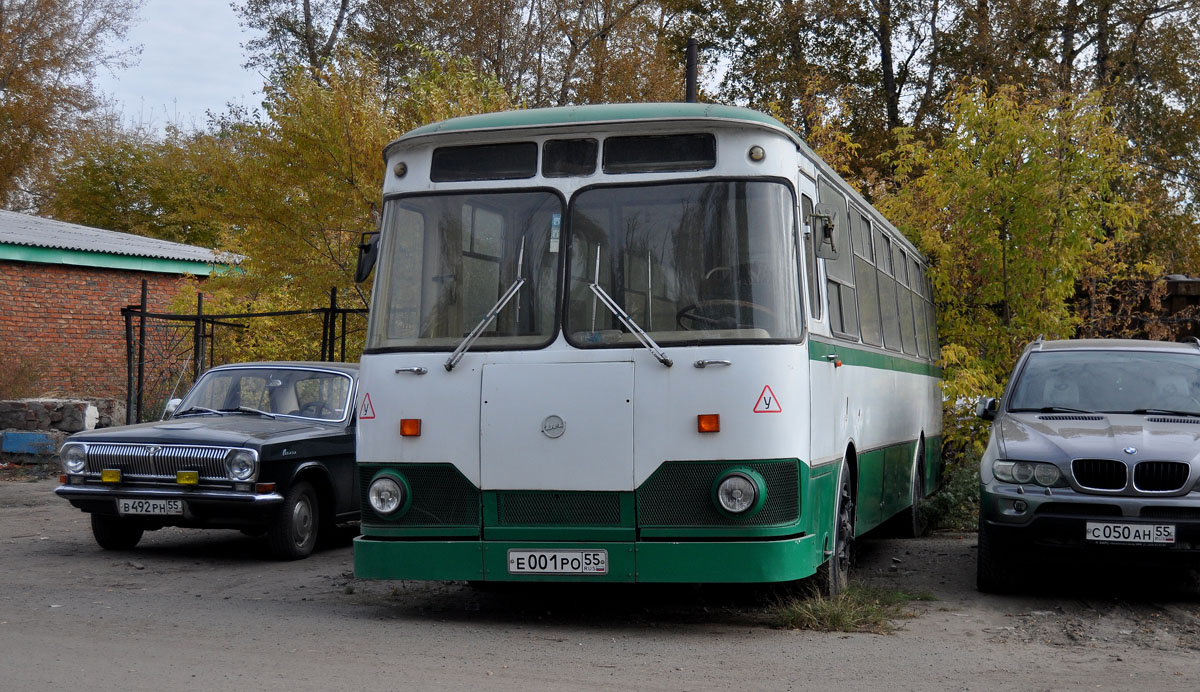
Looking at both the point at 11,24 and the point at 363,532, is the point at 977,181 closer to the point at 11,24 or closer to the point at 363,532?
the point at 363,532

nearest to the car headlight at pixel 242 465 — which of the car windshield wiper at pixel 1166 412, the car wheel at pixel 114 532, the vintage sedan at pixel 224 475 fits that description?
the vintage sedan at pixel 224 475

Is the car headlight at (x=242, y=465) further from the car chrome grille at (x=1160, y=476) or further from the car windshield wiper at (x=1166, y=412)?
the car windshield wiper at (x=1166, y=412)

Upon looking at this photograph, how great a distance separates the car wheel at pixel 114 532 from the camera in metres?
11.1

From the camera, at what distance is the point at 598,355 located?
23.7 feet

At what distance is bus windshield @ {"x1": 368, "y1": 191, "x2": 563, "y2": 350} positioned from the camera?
7402 mm

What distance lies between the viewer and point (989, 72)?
99.0ft

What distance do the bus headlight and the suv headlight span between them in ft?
7.95

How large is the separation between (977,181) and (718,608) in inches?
345

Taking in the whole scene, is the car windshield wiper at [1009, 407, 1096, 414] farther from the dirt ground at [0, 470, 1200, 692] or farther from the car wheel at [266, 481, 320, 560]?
the car wheel at [266, 481, 320, 560]

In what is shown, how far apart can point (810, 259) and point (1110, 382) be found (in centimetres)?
350

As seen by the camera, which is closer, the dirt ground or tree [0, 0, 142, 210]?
the dirt ground

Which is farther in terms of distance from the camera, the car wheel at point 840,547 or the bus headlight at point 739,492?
the car wheel at point 840,547

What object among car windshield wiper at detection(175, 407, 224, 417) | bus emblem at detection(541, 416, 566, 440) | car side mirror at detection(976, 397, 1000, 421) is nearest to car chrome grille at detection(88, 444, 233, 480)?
car windshield wiper at detection(175, 407, 224, 417)

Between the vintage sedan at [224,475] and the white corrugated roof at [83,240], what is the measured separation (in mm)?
13225
